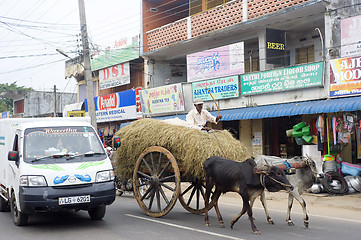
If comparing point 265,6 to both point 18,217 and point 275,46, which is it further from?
point 18,217

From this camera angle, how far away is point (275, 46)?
51.2ft

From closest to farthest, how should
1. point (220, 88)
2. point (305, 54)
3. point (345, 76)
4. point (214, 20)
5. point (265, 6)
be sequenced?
point (345, 76)
point (265, 6)
point (305, 54)
point (220, 88)
point (214, 20)

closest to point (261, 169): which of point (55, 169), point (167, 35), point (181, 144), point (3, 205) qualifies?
point (181, 144)

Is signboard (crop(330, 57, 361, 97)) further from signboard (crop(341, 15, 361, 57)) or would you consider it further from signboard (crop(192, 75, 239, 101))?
signboard (crop(192, 75, 239, 101))

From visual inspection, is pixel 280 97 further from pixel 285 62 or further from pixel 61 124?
pixel 61 124

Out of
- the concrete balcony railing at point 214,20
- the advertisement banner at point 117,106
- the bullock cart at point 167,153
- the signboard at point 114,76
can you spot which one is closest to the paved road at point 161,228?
the bullock cart at point 167,153

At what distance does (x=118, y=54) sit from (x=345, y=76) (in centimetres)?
1572

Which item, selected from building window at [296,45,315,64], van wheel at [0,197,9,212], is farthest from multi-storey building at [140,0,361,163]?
van wheel at [0,197,9,212]

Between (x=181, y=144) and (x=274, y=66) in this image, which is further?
(x=274, y=66)

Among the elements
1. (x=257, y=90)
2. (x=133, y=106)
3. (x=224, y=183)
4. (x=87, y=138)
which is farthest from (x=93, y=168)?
(x=133, y=106)

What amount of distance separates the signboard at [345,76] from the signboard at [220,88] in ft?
14.8

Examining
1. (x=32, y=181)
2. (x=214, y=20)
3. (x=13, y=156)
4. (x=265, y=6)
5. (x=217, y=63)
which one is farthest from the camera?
(x=214, y=20)

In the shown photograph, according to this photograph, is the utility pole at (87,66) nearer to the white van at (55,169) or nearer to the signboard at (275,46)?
the signboard at (275,46)

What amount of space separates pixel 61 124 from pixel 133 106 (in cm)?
1537
